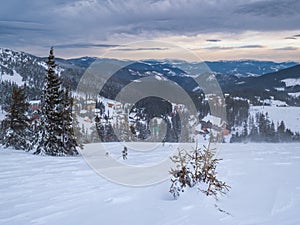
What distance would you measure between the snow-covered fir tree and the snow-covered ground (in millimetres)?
133507

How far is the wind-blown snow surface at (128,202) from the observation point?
15.3 feet

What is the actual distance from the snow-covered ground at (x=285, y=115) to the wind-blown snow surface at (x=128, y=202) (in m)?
139

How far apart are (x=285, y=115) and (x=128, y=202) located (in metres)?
166

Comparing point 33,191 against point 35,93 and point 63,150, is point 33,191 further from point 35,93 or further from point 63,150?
point 35,93

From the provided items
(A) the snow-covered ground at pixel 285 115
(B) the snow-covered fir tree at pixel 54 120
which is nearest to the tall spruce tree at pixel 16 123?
(B) the snow-covered fir tree at pixel 54 120

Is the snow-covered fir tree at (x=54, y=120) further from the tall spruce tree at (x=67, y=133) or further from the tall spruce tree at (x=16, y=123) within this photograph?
the tall spruce tree at (x=16, y=123)

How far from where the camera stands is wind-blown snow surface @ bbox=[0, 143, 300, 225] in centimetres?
465

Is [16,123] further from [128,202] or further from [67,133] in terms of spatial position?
[128,202]

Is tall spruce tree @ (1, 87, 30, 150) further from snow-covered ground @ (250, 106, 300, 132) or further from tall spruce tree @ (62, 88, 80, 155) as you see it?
snow-covered ground @ (250, 106, 300, 132)

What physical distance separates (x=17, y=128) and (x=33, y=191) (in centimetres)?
1677

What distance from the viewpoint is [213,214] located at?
5.16 meters

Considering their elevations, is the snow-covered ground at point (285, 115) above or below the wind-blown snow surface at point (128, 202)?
above

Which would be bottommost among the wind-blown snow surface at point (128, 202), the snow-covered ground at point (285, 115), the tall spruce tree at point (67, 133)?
the wind-blown snow surface at point (128, 202)

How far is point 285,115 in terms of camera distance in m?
155
